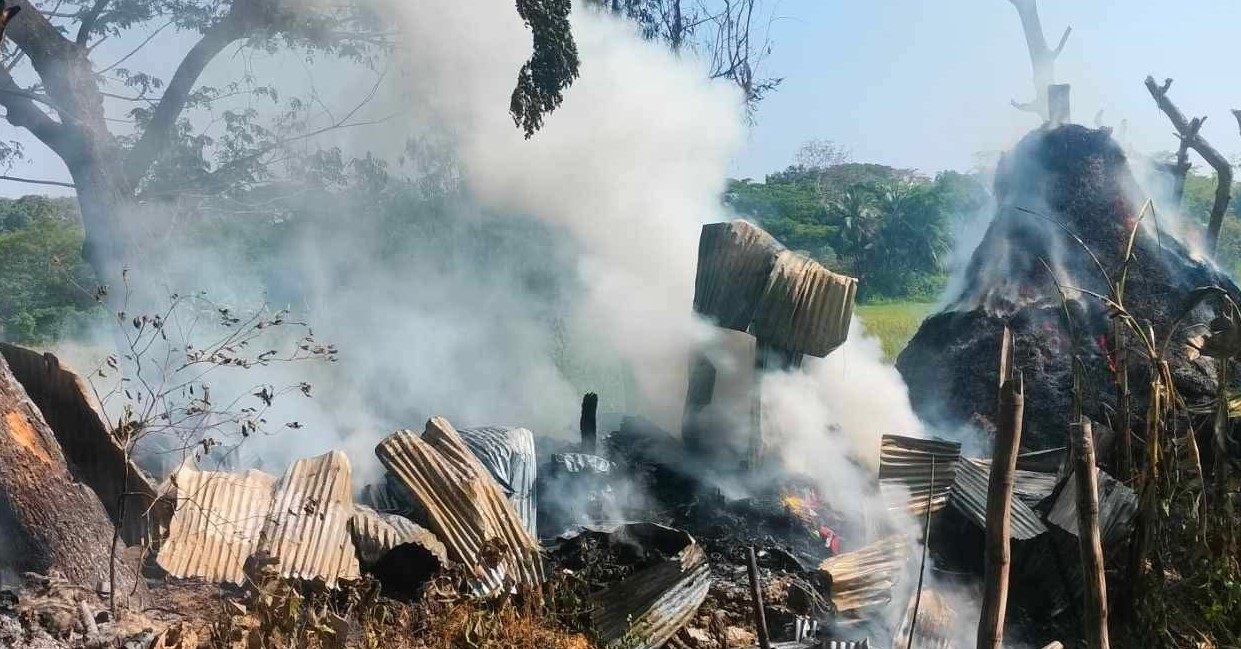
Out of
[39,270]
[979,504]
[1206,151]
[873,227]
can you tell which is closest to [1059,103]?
[1206,151]

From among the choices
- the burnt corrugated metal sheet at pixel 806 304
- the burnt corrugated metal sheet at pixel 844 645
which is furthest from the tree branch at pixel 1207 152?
the burnt corrugated metal sheet at pixel 844 645

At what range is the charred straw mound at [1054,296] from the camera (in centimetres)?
823

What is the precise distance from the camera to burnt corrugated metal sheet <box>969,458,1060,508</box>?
218 inches

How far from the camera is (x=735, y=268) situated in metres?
7.30

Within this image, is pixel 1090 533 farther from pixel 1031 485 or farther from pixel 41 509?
pixel 41 509

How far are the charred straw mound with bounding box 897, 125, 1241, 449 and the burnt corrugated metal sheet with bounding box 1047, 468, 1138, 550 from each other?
319cm

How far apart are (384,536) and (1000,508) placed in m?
3.26

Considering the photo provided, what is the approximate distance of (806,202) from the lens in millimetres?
26484

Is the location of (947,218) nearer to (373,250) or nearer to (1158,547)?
(373,250)

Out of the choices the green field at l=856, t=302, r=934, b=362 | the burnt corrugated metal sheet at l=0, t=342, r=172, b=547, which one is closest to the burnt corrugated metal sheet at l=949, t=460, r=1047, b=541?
the burnt corrugated metal sheet at l=0, t=342, r=172, b=547

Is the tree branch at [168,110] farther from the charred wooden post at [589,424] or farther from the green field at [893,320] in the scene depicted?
the green field at [893,320]

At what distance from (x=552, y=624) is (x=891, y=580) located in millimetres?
1827

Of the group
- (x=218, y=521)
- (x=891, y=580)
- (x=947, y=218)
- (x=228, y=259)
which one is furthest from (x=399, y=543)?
(x=947, y=218)

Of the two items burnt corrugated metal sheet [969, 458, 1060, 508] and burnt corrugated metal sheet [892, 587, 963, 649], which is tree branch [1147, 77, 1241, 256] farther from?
burnt corrugated metal sheet [892, 587, 963, 649]
